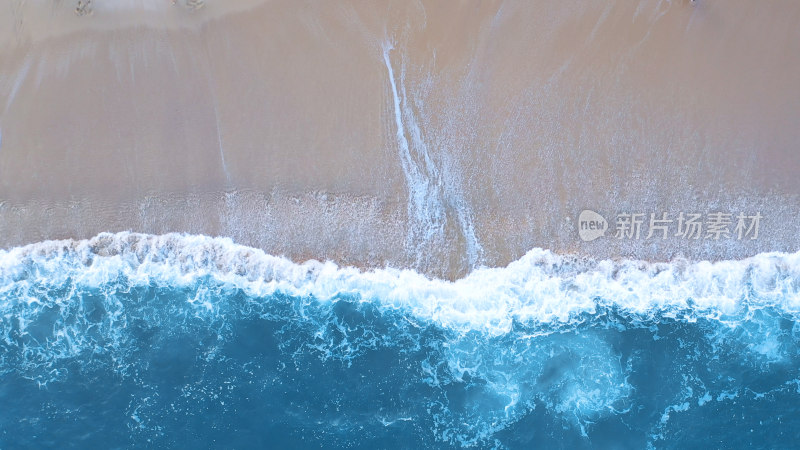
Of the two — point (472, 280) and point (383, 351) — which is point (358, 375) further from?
point (472, 280)

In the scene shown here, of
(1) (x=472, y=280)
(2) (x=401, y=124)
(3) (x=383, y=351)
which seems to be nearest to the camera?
(3) (x=383, y=351)

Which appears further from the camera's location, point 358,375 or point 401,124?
point 401,124

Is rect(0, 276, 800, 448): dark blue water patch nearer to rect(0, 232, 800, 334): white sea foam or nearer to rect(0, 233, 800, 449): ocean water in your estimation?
rect(0, 233, 800, 449): ocean water

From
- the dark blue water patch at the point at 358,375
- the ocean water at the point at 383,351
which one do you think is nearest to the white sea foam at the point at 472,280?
the ocean water at the point at 383,351

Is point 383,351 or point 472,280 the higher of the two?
point 472,280

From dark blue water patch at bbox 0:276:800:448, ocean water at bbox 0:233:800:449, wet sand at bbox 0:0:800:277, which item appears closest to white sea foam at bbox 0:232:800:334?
ocean water at bbox 0:233:800:449

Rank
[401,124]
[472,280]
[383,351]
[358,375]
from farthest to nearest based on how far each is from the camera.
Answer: [401,124] < [472,280] < [383,351] < [358,375]

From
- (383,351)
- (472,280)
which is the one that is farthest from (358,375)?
(472,280)

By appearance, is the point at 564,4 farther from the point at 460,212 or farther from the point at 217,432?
the point at 217,432
